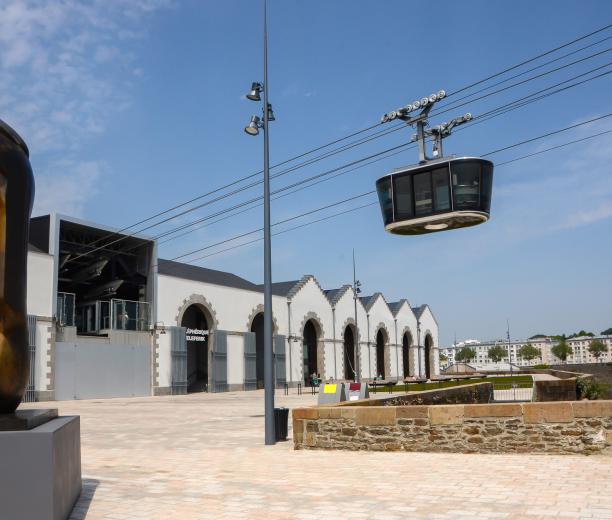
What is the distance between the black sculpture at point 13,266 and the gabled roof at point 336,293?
52.0 meters

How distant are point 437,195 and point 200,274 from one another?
113 ft

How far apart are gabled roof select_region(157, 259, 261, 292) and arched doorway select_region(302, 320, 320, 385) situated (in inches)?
263

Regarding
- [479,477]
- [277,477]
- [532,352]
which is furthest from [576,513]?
[532,352]

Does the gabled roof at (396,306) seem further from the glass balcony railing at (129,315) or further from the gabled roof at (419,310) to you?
the glass balcony railing at (129,315)

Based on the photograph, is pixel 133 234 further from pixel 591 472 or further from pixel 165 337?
pixel 591 472

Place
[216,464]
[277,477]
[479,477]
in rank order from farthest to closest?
[216,464] → [277,477] → [479,477]

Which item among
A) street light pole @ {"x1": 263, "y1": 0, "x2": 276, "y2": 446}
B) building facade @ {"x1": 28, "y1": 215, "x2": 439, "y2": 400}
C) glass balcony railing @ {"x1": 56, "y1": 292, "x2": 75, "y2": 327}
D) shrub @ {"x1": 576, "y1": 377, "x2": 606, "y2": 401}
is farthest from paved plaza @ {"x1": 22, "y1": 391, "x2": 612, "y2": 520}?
glass balcony railing @ {"x1": 56, "y1": 292, "x2": 75, "y2": 327}

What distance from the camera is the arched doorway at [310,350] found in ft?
189

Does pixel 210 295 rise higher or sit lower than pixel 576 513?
higher

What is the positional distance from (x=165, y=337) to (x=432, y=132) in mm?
27086

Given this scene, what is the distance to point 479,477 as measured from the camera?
360 inches

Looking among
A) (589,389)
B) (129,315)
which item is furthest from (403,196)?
(129,315)

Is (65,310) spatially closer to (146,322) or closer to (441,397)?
(146,322)

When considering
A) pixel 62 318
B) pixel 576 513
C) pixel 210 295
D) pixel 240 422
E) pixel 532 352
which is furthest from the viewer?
pixel 532 352
